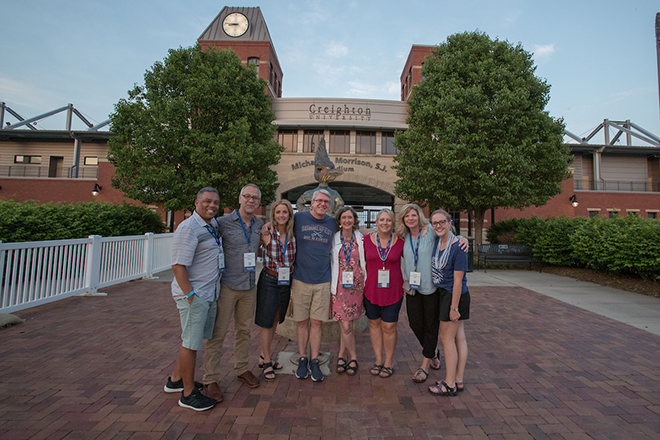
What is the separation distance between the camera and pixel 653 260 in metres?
7.29

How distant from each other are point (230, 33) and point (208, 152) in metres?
14.3

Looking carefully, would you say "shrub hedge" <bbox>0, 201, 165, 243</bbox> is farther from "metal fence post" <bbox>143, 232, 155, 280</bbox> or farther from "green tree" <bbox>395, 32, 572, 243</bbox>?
"green tree" <bbox>395, 32, 572, 243</bbox>

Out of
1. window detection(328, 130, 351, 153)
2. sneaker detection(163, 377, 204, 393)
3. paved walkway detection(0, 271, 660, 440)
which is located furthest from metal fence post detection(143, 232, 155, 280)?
window detection(328, 130, 351, 153)

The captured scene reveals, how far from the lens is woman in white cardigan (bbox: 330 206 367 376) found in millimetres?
3238

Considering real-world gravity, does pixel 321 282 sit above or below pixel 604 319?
above

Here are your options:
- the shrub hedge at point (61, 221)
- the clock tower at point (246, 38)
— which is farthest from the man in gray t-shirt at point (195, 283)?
the clock tower at point (246, 38)

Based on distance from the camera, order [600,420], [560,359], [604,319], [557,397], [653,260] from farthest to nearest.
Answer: [653,260]
[604,319]
[560,359]
[557,397]
[600,420]

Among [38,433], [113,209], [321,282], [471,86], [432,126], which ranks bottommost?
[38,433]

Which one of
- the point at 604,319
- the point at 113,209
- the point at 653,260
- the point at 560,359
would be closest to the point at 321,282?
the point at 560,359

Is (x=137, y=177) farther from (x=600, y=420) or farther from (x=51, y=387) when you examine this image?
(x=600, y=420)

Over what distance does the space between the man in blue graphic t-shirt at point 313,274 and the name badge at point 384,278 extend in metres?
0.53

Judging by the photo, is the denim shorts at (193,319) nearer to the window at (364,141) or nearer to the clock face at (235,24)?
the window at (364,141)

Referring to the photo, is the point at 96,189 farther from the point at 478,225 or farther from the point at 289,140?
the point at 478,225

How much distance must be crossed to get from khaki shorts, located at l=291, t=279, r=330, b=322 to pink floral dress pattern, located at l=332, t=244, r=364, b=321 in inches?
4.0
